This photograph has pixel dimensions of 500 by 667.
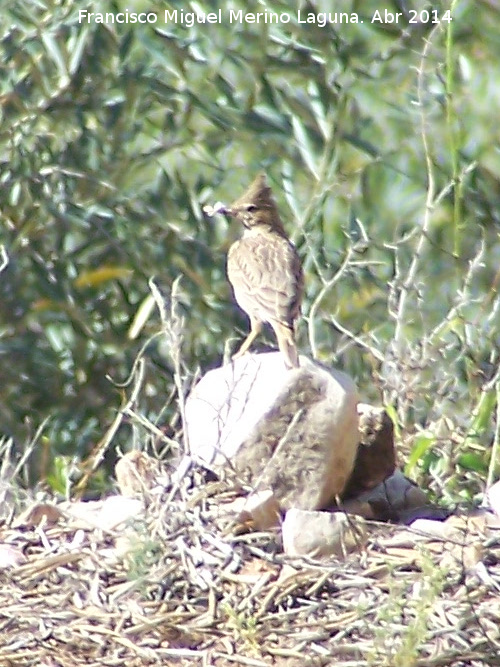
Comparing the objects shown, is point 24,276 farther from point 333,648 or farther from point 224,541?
point 333,648

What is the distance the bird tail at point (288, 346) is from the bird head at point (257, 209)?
3.12 feet

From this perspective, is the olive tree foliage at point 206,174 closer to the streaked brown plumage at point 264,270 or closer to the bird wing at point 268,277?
the streaked brown plumage at point 264,270

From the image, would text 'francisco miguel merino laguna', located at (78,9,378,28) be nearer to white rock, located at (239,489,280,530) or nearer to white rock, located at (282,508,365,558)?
white rock, located at (239,489,280,530)

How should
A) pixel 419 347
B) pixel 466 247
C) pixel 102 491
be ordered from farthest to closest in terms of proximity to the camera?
pixel 466 247 → pixel 102 491 → pixel 419 347

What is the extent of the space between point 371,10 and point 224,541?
10.8 feet

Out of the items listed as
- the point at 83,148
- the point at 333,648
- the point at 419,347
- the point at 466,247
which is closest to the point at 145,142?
the point at 83,148

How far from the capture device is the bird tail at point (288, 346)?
16.3 feet

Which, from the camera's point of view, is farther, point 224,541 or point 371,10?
point 371,10

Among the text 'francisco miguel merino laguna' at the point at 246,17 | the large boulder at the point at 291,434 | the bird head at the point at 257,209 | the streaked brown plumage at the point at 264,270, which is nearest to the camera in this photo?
the large boulder at the point at 291,434

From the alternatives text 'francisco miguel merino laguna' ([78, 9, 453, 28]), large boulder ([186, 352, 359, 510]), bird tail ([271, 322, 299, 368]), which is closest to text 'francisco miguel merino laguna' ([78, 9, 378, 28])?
text 'francisco miguel merino laguna' ([78, 9, 453, 28])

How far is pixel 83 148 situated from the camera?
24.3 ft

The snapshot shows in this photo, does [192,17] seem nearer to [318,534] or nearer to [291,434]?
[291,434]

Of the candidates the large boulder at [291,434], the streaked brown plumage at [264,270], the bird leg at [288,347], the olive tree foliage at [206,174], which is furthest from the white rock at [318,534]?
the olive tree foliage at [206,174]

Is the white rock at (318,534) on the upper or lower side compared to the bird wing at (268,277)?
lower
